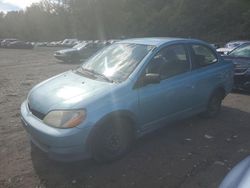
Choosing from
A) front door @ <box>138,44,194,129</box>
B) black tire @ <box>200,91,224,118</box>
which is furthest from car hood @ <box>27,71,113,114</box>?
black tire @ <box>200,91,224,118</box>

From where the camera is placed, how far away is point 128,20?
206 feet

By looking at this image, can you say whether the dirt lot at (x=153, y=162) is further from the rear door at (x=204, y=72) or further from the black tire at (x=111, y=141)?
the rear door at (x=204, y=72)

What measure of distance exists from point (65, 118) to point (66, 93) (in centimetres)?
55

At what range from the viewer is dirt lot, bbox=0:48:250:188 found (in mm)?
4344

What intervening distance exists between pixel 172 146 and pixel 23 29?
81.5 metres

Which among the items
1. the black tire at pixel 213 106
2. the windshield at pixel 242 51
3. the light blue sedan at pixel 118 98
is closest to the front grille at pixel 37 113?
the light blue sedan at pixel 118 98

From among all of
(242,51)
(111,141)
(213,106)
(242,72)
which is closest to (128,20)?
(242,51)

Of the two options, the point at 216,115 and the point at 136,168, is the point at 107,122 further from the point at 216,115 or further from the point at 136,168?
the point at 216,115

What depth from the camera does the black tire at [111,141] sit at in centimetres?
456

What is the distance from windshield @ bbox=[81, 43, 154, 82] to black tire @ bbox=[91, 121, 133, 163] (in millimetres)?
720

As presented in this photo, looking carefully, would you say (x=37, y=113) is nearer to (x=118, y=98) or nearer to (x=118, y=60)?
(x=118, y=98)

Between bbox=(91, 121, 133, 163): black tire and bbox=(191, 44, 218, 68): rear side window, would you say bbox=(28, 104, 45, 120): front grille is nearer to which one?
bbox=(91, 121, 133, 163): black tire

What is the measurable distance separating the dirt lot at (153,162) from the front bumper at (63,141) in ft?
0.97

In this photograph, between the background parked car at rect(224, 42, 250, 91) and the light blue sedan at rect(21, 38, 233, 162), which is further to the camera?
the background parked car at rect(224, 42, 250, 91)
